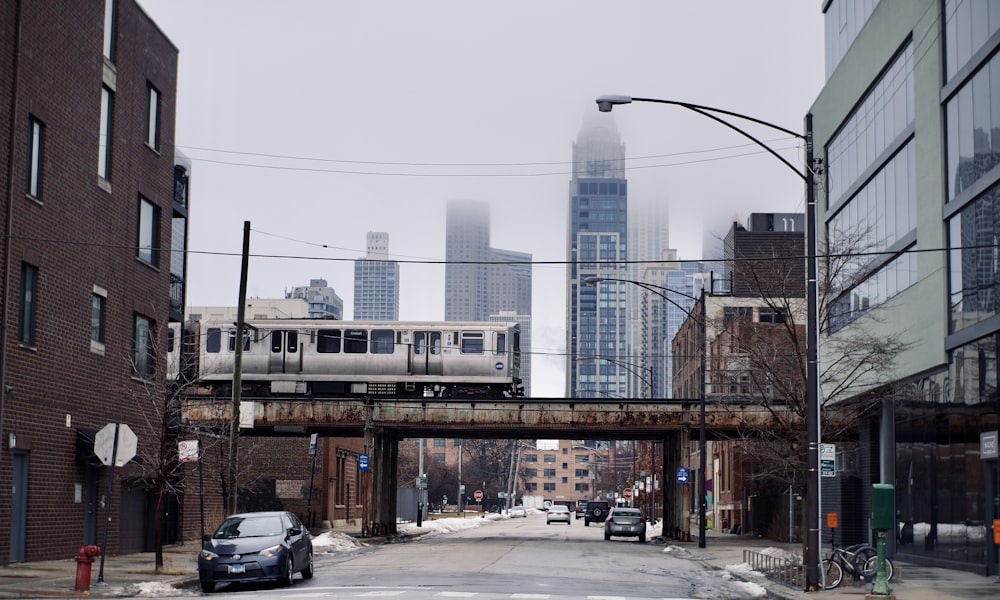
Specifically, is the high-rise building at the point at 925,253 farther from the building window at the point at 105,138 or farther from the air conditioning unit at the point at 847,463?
the building window at the point at 105,138

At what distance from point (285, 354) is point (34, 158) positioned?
79.5 ft

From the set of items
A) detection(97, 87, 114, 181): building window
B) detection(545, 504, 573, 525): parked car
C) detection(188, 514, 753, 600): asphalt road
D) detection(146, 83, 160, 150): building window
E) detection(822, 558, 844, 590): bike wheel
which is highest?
detection(146, 83, 160, 150): building window

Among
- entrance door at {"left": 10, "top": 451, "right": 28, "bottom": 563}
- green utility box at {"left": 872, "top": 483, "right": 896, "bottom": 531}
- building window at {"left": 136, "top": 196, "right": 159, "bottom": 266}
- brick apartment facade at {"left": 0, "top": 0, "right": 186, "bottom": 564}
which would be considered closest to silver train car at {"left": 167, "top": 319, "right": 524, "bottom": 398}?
building window at {"left": 136, "top": 196, "right": 159, "bottom": 266}

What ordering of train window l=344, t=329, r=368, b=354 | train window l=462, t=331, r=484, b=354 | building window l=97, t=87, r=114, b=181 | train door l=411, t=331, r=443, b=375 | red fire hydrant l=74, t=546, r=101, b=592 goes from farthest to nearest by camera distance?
train window l=344, t=329, r=368, b=354, train door l=411, t=331, r=443, b=375, train window l=462, t=331, r=484, b=354, building window l=97, t=87, r=114, b=181, red fire hydrant l=74, t=546, r=101, b=592

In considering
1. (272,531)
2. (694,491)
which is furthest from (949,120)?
(694,491)

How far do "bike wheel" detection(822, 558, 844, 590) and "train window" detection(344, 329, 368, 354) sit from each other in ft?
99.0

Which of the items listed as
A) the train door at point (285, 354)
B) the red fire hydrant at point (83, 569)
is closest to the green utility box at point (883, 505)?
the red fire hydrant at point (83, 569)

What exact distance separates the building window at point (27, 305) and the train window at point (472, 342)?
24447 millimetres

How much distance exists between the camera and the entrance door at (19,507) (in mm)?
26844

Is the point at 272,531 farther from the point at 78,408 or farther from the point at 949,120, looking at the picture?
the point at 949,120

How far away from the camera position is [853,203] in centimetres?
3859

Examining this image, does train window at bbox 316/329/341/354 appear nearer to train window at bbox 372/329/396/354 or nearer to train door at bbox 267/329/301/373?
train door at bbox 267/329/301/373

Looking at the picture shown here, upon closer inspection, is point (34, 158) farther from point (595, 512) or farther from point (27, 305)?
point (595, 512)

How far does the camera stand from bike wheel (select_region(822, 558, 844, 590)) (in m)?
23.0
